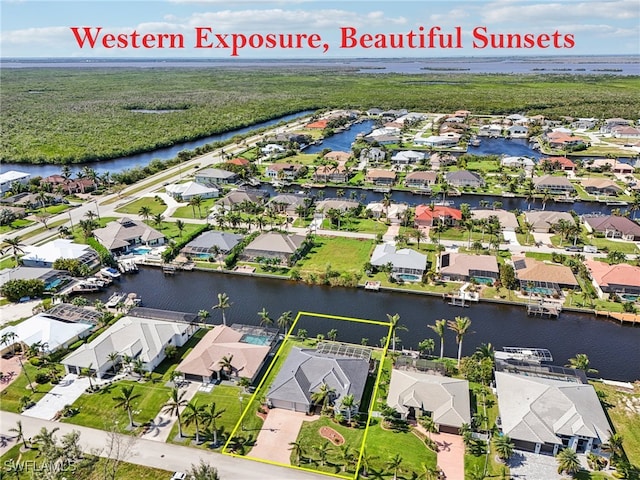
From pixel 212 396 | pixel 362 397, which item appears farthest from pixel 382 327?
pixel 212 396

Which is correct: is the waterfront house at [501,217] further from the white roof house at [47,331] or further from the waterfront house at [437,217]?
the white roof house at [47,331]

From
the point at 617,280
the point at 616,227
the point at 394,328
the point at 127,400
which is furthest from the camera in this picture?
the point at 616,227

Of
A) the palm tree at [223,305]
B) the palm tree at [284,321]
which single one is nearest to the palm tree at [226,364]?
the palm tree at [284,321]

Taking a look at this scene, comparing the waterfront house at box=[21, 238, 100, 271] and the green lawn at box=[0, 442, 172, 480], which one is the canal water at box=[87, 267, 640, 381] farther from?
the green lawn at box=[0, 442, 172, 480]

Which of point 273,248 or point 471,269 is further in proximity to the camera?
point 273,248

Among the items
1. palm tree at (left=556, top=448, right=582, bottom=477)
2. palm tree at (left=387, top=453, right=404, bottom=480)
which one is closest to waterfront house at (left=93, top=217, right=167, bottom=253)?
palm tree at (left=387, top=453, right=404, bottom=480)

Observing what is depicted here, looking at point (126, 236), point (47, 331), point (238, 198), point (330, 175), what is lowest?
point (47, 331)

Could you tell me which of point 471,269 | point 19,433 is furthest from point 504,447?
point 19,433

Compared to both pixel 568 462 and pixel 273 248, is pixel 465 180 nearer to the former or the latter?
pixel 273 248
